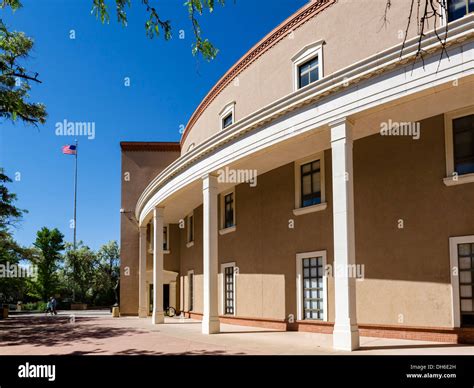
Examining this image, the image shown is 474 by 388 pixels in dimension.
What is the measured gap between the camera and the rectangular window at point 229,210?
22531 millimetres

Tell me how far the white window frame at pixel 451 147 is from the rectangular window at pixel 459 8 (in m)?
2.51

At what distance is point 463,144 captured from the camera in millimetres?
13023

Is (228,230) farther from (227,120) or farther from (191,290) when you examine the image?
(191,290)

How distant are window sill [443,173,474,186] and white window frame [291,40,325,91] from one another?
598cm

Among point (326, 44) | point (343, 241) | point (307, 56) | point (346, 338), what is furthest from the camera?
point (307, 56)

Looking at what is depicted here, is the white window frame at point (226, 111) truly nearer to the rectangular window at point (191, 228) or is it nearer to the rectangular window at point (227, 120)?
the rectangular window at point (227, 120)

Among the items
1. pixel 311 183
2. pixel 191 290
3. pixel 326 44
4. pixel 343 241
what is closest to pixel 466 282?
pixel 343 241

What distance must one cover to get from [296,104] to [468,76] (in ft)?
16.0

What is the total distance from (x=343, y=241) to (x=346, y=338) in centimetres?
232

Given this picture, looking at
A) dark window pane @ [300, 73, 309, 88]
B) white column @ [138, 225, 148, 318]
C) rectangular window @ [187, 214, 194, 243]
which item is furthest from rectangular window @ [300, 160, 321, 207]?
white column @ [138, 225, 148, 318]

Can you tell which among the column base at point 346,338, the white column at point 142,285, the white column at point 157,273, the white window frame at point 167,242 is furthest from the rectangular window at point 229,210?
the column base at point 346,338

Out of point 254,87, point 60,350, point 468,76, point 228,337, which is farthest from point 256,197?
point 468,76

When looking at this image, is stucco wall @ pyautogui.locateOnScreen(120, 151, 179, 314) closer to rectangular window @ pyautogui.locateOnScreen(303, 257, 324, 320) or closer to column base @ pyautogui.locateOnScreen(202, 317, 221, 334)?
column base @ pyautogui.locateOnScreen(202, 317, 221, 334)

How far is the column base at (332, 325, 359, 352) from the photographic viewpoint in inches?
449
